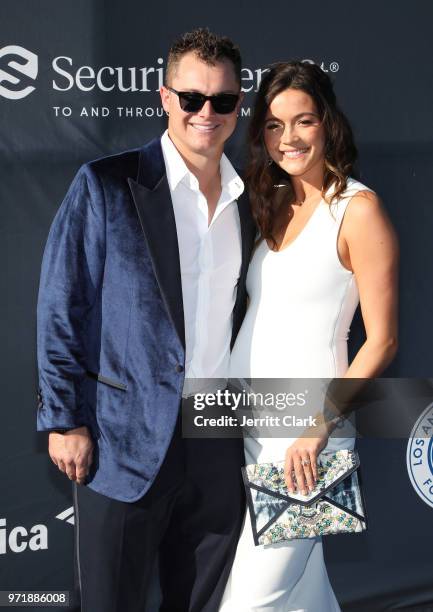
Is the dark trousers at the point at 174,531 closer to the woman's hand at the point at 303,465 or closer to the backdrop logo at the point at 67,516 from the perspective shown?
the woman's hand at the point at 303,465

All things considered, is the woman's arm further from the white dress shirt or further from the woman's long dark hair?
the white dress shirt

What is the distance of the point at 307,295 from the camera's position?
2.44m

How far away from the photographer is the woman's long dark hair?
97.0 inches

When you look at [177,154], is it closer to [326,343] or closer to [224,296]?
[224,296]

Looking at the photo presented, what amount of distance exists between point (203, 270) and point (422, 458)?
1.31 meters

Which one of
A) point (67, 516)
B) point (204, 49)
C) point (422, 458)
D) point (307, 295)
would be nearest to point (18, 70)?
point (204, 49)

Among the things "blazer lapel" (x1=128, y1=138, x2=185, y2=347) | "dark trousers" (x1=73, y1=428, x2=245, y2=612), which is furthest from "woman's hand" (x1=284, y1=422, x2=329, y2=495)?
"blazer lapel" (x1=128, y1=138, x2=185, y2=347)

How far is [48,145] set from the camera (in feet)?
10.1

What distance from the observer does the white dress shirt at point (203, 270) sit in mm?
2406

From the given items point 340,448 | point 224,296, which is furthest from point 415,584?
point 224,296

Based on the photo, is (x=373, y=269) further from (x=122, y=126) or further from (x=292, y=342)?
(x=122, y=126)

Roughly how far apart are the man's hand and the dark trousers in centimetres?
8

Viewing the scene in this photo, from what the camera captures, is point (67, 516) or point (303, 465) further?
point (67, 516)

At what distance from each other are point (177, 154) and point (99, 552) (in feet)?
3.69
